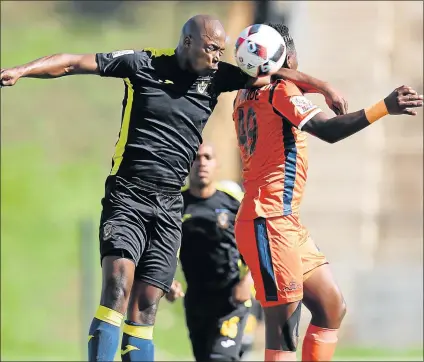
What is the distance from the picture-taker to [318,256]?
249 inches

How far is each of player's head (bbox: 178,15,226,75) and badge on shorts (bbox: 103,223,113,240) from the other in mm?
1073

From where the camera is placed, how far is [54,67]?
5.59 m

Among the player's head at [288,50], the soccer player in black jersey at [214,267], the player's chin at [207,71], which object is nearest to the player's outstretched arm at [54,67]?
the player's chin at [207,71]

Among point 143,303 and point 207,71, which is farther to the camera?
point 207,71

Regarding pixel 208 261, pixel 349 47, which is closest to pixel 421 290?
pixel 349 47

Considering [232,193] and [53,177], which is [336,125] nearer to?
[232,193]

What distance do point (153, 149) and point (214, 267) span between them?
6.27 feet

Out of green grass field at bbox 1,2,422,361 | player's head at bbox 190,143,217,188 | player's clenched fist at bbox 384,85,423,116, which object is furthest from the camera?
green grass field at bbox 1,2,422,361

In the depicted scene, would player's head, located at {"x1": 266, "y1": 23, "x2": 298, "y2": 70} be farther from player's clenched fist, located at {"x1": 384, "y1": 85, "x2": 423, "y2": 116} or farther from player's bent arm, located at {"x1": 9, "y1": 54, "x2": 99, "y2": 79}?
player's bent arm, located at {"x1": 9, "y1": 54, "x2": 99, "y2": 79}

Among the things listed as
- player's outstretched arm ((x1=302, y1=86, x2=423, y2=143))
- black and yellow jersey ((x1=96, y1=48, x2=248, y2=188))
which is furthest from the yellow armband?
black and yellow jersey ((x1=96, y1=48, x2=248, y2=188))

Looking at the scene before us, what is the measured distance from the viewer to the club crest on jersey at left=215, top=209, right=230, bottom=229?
24.9ft

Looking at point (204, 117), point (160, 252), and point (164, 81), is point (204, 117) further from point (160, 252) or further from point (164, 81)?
point (160, 252)

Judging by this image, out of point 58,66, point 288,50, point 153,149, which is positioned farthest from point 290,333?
point 58,66

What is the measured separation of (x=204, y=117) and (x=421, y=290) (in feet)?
21.0
